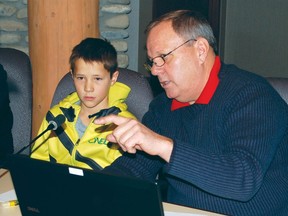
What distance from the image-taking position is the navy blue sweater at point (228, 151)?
1808 millimetres

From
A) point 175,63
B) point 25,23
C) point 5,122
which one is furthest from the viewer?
point 25,23

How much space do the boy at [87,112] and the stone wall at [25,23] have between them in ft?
5.00

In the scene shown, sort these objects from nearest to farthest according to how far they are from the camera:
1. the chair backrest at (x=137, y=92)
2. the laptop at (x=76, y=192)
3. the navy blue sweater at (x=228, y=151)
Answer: the laptop at (x=76, y=192), the navy blue sweater at (x=228, y=151), the chair backrest at (x=137, y=92)

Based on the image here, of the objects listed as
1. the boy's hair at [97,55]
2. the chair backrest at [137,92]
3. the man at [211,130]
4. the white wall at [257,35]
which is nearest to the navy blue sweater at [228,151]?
the man at [211,130]

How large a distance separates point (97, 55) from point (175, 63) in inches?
27.6

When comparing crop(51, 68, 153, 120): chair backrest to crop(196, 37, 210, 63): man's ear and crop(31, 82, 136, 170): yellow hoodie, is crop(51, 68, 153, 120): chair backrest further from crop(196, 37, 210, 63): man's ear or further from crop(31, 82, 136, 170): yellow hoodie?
crop(196, 37, 210, 63): man's ear

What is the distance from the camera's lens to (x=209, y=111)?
213 centimetres

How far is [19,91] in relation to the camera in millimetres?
2930

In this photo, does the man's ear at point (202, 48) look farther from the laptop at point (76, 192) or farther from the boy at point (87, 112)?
the laptop at point (76, 192)

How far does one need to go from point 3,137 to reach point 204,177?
1331 mm

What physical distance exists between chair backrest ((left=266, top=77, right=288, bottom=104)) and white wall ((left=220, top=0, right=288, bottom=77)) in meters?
3.05

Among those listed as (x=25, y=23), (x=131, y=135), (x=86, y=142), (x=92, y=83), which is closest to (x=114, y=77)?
(x=92, y=83)

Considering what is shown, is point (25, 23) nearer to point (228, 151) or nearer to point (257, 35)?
point (257, 35)

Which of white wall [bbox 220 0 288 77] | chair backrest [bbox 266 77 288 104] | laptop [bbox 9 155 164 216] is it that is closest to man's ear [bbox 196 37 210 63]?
chair backrest [bbox 266 77 288 104]
